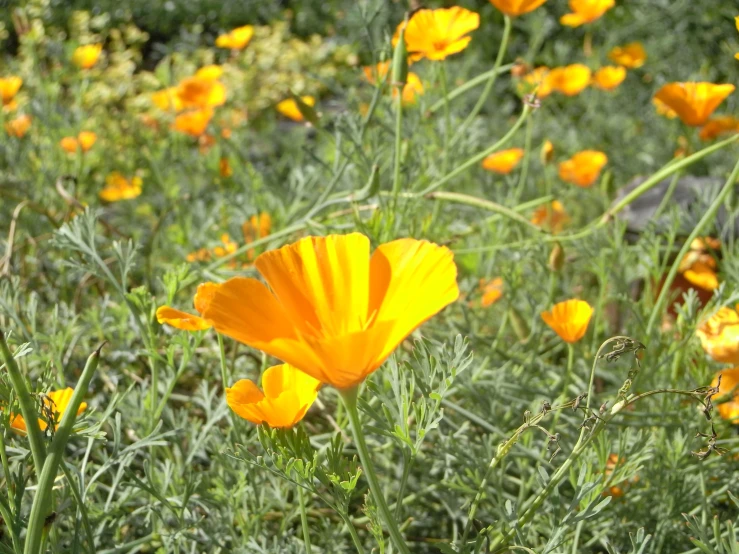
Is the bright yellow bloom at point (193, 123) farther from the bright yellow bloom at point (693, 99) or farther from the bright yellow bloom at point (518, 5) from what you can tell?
the bright yellow bloom at point (693, 99)

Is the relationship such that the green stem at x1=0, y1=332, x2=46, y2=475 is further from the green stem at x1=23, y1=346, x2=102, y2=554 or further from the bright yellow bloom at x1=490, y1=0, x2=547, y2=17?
the bright yellow bloom at x1=490, y1=0, x2=547, y2=17

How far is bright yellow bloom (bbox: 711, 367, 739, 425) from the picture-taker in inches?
44.1

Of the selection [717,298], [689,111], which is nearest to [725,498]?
[717,298]

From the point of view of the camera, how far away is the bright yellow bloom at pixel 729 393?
44.1 inches

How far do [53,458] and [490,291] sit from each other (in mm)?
1129

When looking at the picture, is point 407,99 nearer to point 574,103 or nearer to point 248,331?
point 248,331

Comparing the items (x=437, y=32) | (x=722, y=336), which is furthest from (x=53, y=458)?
(x=437, y=32)

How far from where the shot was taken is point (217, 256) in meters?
1.68

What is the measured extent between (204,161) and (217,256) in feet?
3.00

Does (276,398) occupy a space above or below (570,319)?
above

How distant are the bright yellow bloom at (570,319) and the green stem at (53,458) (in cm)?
60

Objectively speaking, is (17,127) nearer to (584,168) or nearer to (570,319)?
(584,168)

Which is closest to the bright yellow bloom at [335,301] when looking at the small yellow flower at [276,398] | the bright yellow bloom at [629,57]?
the small yellow flower at [276,398]

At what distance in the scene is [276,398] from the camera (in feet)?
2.52
